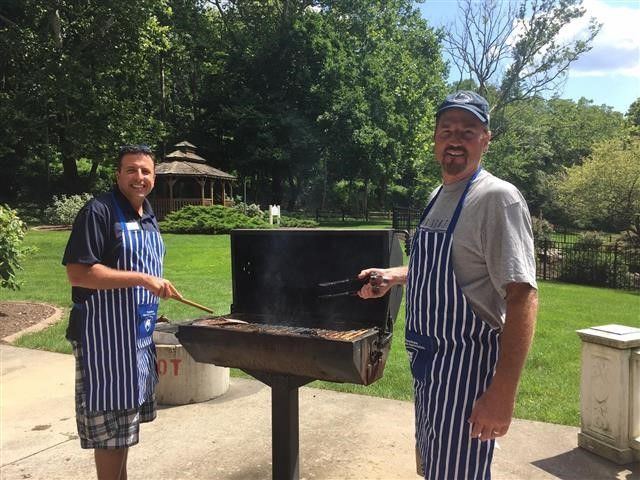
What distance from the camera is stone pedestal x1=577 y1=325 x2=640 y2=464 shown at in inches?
133

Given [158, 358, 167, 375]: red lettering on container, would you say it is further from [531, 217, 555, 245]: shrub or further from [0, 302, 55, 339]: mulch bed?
[531, 217, 555, 245]: shrub

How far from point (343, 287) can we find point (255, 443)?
4.87 ft

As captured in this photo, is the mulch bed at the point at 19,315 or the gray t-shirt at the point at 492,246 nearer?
the gray t-shirt at the point at 492,246

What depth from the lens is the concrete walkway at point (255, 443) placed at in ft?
10.9

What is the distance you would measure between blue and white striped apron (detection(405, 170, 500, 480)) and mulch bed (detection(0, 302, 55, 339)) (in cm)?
630

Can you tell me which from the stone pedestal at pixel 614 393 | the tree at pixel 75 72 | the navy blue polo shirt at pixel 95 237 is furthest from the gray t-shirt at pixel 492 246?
the tree at pixel 75 72

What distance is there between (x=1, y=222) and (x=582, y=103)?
207ft

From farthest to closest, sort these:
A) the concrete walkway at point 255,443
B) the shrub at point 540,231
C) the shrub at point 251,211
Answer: the shrub at point 251,211
the shrub at point 540,231
the concrete walkway at point 255,443

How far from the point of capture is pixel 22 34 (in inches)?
948

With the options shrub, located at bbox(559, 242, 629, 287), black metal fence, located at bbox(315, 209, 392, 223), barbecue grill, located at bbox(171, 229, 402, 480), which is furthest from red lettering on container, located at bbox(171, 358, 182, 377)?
black metal fence, located at bbox(315, 209, 392, 223)

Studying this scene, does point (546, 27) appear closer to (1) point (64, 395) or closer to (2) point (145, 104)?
(2) point (145, 104)

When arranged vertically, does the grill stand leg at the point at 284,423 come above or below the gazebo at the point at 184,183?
below

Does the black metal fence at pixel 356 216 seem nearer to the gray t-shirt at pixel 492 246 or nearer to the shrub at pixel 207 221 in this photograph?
the shrub at pixel 207 221

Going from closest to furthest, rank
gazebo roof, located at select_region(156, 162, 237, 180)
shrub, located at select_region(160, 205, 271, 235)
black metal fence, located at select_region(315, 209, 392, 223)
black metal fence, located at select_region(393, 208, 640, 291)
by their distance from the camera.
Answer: black metal fence, located at select_region(393, 208, 640, 291), shrub, located at select_region(160, 205, 271, 235), gazebo roof, located at select_region(156, 162, 237, 180), black metal fence, located at select_region(315, 209, 392, 223)
